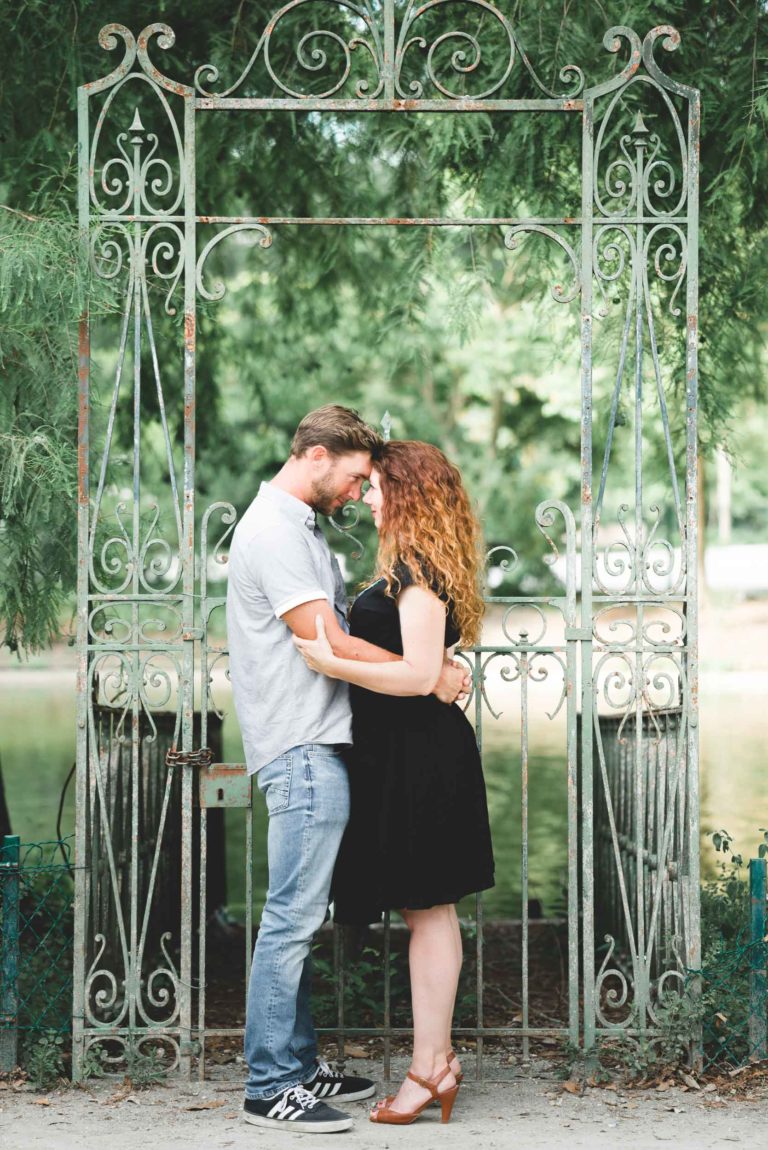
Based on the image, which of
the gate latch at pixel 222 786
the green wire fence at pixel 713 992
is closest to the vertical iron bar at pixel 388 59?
the gate latch at pixel 222 786

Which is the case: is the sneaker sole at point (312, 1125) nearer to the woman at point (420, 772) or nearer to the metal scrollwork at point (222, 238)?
the woman at point (420, 772)

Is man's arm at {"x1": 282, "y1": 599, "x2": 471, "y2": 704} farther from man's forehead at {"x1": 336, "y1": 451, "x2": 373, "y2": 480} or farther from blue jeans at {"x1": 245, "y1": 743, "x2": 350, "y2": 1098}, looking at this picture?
man's forehead at {"x1": 336, "y1": 451, "x2": 373, "y2": 480}

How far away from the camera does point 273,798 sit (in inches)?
164

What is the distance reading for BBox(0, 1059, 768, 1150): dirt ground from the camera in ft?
13.3

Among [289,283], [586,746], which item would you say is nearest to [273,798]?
[586,746]

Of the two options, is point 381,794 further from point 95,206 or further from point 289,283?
point 289,283

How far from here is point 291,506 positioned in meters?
4.19

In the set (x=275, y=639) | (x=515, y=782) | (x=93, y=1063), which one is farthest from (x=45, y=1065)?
(x=515, y=782)

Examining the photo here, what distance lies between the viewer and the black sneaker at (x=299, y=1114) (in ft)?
13.4

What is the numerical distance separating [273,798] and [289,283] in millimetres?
5978

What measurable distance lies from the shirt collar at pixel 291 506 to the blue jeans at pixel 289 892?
70 centimetres

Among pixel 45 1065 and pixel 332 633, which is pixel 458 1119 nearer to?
pixel 45 1065

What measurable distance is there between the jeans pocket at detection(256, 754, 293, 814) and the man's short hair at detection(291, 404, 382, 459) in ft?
3.21

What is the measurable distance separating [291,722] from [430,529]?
2.42 ft
